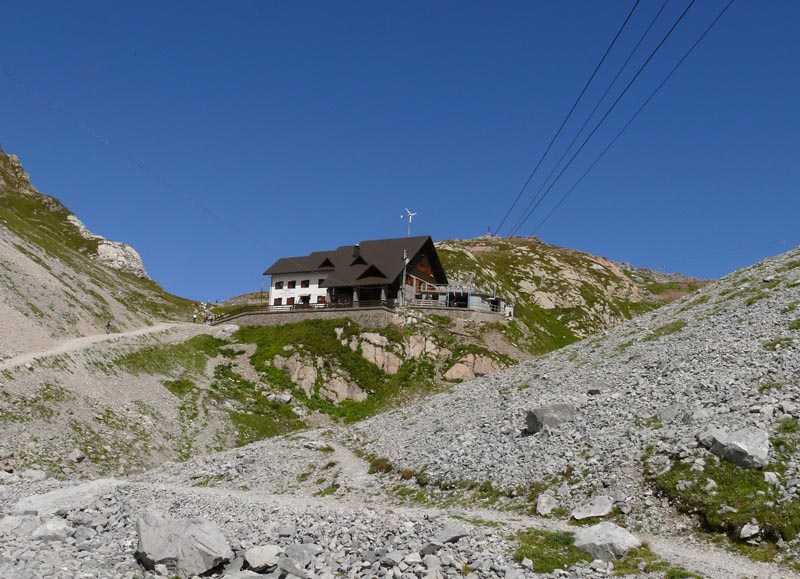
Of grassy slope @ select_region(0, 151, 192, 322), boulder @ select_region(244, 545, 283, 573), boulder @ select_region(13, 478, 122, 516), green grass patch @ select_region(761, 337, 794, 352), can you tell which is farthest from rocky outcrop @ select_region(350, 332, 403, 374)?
boulder @ select_region(244, 545, 283, 573)

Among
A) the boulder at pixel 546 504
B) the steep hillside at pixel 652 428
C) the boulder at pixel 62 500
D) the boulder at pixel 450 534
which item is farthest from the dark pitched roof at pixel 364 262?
the boulder at pixel 450 534

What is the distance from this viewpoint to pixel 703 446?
75.3 ft

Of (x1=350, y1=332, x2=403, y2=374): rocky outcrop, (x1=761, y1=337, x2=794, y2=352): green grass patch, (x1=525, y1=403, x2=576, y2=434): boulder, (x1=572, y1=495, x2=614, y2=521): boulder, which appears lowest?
(x1=572, y1=495, x2=614, y2=521): boulder

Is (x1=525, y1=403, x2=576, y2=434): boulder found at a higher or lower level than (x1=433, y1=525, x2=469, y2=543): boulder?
higher

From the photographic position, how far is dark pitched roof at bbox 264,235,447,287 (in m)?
87.8

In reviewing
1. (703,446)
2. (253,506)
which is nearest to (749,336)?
(703,446)

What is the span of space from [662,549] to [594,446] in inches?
327

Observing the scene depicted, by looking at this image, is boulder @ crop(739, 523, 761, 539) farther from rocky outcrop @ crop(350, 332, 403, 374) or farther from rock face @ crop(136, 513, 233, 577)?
rocky outcrop @ crop(350, 332, 403, 374)

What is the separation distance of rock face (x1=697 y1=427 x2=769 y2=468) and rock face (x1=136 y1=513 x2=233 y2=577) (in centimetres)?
1793

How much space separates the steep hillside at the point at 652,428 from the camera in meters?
20.5

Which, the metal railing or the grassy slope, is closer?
the metal railing

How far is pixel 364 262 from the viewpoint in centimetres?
9362

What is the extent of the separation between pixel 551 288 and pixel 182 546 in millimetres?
107373

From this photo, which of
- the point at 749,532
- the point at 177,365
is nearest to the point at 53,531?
the point at 749,532
